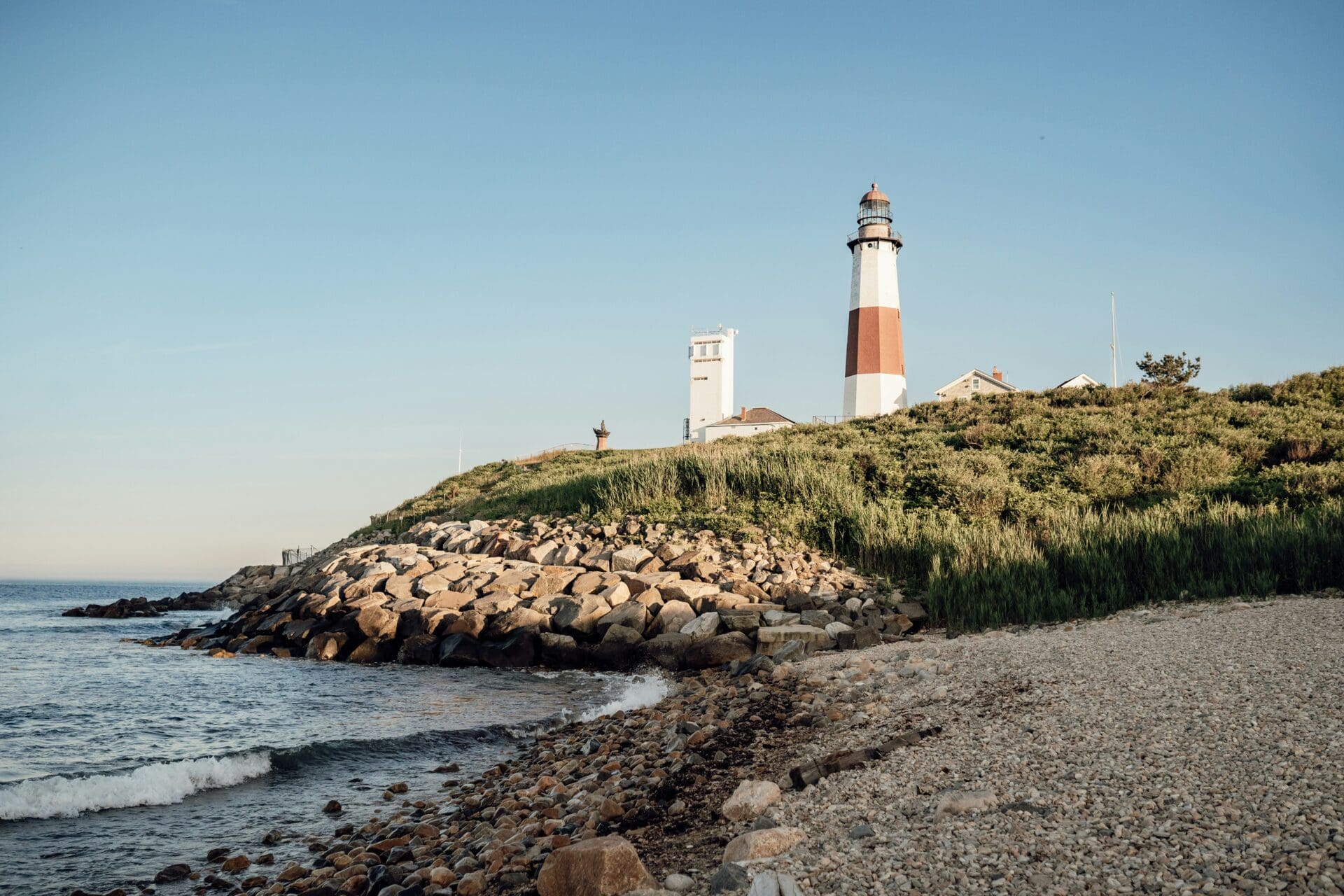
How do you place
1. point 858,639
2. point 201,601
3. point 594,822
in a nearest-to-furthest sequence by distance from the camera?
1. point 594,822
2. point 858,639
3. point 201,601

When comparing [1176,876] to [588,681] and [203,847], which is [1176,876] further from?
[588,681]

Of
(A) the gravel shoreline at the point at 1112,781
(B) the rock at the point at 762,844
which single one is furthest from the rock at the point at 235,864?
(A) the gravel shoreline at the point at 1112,781

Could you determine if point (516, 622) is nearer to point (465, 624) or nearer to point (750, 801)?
point (465, 624)

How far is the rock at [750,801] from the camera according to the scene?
5094 mm

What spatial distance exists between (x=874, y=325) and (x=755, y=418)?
1825cm

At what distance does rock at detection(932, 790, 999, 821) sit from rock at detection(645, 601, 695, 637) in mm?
9482

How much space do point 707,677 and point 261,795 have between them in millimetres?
5429

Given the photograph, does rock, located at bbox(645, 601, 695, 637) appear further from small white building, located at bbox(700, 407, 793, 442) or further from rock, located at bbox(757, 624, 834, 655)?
small white building, located at bbox(700, 407, 793, 442)

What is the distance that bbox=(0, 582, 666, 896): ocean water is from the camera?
6602mm

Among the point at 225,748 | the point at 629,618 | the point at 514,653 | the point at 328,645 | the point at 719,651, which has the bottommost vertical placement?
the point at 225,748

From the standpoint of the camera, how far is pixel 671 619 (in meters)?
14.0

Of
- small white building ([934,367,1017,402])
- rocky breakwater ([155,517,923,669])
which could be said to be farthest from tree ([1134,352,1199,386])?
rocky breakwater ([155,517,923,669])

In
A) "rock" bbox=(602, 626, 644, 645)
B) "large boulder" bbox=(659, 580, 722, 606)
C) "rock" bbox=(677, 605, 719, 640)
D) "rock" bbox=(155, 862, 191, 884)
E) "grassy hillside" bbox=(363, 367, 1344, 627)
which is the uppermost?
"grassy hillside" bbox=(363, 367, 1344, 627)

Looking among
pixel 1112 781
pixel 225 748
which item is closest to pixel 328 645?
pixel 225 748
